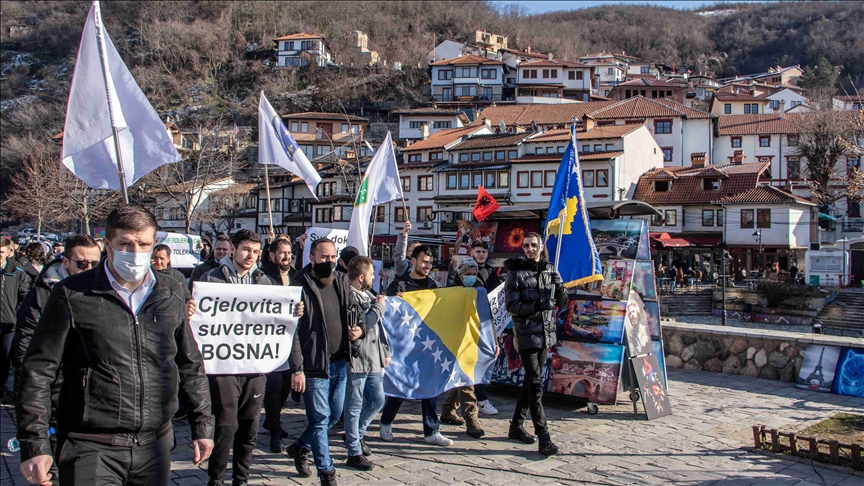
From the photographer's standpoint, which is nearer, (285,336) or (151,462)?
(151,462)

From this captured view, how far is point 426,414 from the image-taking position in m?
6.96

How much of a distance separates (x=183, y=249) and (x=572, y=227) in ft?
35.8

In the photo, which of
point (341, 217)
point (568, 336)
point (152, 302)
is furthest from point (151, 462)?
point (341, 217)

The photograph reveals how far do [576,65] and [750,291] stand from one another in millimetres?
54175

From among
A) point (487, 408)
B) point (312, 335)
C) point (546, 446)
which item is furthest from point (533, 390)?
point (312, 335)

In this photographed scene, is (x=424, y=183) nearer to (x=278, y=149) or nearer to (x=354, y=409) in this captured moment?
(x=278, y=149)

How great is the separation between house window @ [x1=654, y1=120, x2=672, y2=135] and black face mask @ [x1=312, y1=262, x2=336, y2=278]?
61.8 meters

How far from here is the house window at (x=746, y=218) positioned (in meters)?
46.6

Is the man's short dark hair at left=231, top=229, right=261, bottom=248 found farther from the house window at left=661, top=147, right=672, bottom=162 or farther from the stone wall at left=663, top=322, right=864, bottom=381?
the house window at left=661, top=147, right=672, bottom=162

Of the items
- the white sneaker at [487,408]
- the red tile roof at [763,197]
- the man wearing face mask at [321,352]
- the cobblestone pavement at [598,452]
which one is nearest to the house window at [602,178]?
the red tile roof at [763,197]

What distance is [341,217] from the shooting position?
58375 millimetres

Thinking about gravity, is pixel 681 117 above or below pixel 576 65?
below

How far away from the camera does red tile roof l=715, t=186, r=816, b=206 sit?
45.5 m

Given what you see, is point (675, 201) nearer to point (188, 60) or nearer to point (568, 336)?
point (568, 336)
